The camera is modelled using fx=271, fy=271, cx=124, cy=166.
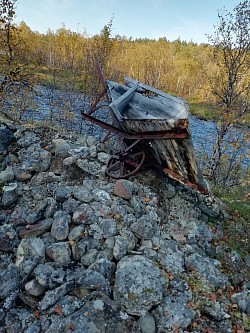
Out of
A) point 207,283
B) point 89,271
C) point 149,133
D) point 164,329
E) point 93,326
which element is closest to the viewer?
point 93,326

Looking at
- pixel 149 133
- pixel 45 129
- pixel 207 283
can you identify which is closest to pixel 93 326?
pixel 207 283

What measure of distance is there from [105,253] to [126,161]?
1.80m

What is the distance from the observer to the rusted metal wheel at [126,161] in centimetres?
470

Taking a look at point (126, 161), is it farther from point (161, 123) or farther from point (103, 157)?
point (161, 123)

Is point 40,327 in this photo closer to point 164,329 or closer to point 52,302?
point 52,302

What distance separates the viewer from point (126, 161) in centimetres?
481

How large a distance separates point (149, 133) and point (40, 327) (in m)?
2.80

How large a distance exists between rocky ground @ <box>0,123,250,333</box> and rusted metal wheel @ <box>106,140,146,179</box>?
0.19 meters

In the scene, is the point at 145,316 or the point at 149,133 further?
the point at 149,133

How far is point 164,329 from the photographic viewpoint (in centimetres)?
297

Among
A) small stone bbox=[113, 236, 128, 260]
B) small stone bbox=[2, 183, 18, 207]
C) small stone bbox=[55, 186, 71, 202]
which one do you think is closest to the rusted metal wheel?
small stone bbox=[55, 186, 71, 202]

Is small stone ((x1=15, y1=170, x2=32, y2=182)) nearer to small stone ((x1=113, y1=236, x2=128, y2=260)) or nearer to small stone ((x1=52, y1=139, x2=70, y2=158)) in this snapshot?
small stone ((x1=52, y1=139, x2=70, y2=158))

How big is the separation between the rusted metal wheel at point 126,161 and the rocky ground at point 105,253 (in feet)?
0.62

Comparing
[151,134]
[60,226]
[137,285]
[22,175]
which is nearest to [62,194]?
[60,226]
